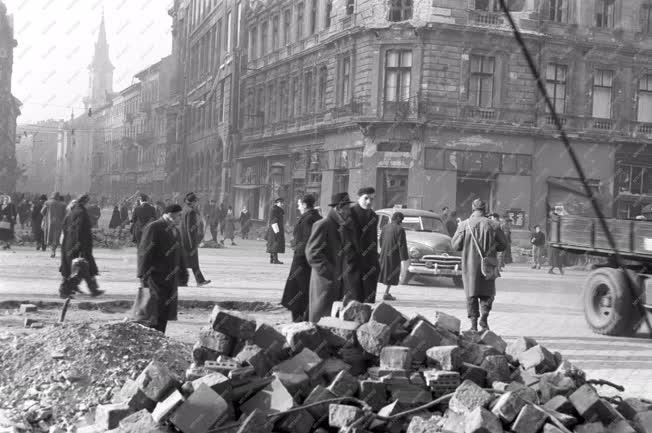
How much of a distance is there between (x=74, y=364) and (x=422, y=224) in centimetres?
1322

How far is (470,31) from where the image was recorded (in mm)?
32688

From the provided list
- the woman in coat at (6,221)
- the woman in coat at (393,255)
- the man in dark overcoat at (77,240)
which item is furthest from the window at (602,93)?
the man in dark overcoat at (77,240)

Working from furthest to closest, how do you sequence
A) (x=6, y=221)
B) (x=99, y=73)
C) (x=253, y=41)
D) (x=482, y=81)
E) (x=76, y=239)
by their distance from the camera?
(x=99, y=73) → (x=253, y=41) → (x=482, y=81) → (x=6, y=221) → (x=76, y=239)

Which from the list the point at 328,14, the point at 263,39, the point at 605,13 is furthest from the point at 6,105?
the point at 605,13

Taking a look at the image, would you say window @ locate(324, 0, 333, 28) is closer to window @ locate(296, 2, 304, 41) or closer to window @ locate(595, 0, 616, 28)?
window @ locate(296, 2, 304, 41)

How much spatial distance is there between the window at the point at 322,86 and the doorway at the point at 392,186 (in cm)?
611

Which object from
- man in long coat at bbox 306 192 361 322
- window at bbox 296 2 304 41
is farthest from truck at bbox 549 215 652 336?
window at bbox 296 2 304 41

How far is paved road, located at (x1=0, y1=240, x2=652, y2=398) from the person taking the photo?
9695mm

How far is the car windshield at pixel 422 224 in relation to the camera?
19.3 metres

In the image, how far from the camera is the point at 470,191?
1310 inches

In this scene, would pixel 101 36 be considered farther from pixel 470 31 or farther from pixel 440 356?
pixel 440 356

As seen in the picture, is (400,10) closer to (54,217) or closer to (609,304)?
(54,217)

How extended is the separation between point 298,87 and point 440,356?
35.7 metres

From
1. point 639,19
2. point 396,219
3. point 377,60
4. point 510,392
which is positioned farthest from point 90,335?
point 639,19
